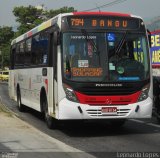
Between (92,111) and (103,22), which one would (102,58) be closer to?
(103,22)

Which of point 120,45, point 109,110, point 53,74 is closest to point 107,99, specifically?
point 109,110

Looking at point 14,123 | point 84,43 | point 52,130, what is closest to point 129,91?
point 84,43

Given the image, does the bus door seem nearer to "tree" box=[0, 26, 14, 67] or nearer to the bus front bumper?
the bus front bumper

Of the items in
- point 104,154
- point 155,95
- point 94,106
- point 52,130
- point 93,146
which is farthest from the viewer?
point 155,95

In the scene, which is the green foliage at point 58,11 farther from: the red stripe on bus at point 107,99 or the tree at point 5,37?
the red stripe on bus at point 107,99

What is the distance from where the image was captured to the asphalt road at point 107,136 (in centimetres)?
1066

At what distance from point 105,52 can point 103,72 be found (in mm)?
524

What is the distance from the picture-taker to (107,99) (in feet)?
40.6

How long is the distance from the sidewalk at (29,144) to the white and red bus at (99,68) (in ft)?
3.30

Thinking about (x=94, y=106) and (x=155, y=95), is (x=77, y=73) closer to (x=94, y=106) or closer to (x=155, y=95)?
(x=94, y=106)

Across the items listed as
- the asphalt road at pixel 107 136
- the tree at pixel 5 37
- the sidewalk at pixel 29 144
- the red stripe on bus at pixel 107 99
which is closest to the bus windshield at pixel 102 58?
the red stripe on bus at pixel 107 99

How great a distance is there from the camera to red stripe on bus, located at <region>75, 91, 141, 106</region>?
12297mm

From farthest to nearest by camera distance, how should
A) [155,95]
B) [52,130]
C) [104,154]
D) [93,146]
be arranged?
[155,95] → [52,130] → [93,146] → [104,154]

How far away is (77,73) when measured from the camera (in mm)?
12414
